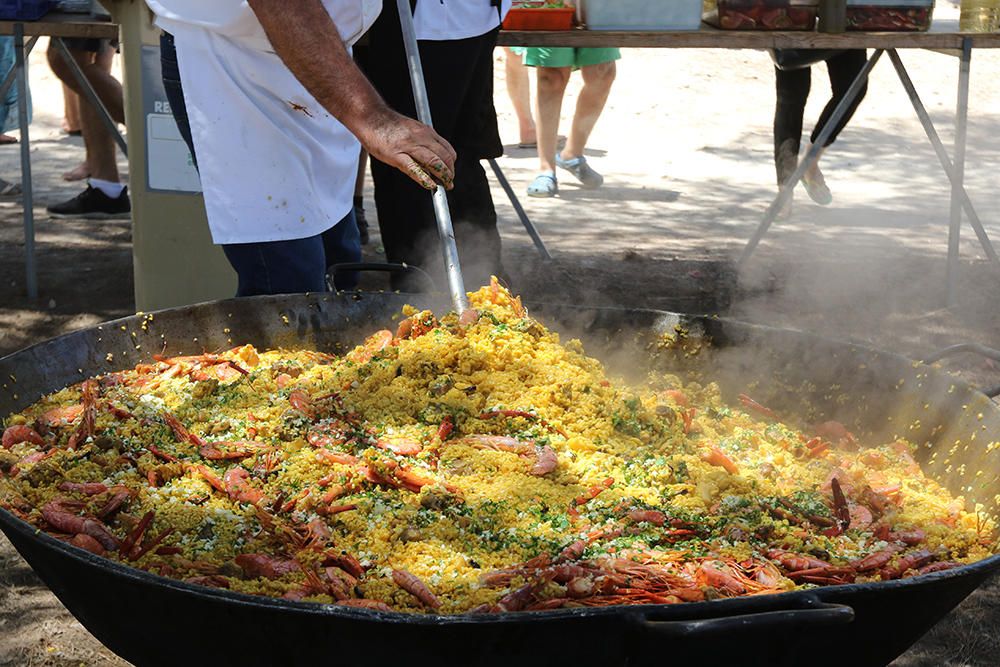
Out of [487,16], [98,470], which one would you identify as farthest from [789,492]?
[487,16]

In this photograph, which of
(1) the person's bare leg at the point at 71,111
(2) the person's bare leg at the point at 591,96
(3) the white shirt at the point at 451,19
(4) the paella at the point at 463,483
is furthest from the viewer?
(1) the person's bare leg at the point at 71,111

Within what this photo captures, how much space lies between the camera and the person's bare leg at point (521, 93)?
26.8 feet

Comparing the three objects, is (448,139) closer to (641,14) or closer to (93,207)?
(641,14)

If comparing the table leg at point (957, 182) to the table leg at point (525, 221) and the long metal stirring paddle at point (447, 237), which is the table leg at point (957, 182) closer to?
the table leg at point (525, 221)

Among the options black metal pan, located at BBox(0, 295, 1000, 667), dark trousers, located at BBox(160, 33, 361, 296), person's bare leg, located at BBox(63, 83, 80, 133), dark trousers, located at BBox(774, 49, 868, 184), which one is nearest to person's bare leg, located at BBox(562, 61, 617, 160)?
dark trousers, located at BBox(774, 49, 868, 184)

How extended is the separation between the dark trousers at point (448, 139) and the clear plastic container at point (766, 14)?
114 cm

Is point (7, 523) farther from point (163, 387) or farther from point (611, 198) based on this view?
point (611, 198)

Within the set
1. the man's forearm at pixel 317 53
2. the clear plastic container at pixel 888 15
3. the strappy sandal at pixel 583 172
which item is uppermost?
the man's forearm at pixel 317 53

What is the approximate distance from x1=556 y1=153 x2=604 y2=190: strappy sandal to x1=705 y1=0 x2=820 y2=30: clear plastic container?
2778 mm

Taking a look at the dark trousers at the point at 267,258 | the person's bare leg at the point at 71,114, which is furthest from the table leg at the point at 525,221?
the person's bare leg at the point at 71,114

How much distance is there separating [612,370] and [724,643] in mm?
1288

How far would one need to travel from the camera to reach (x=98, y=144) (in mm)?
6320

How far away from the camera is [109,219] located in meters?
6.47

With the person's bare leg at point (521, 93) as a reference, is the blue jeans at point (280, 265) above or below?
above
